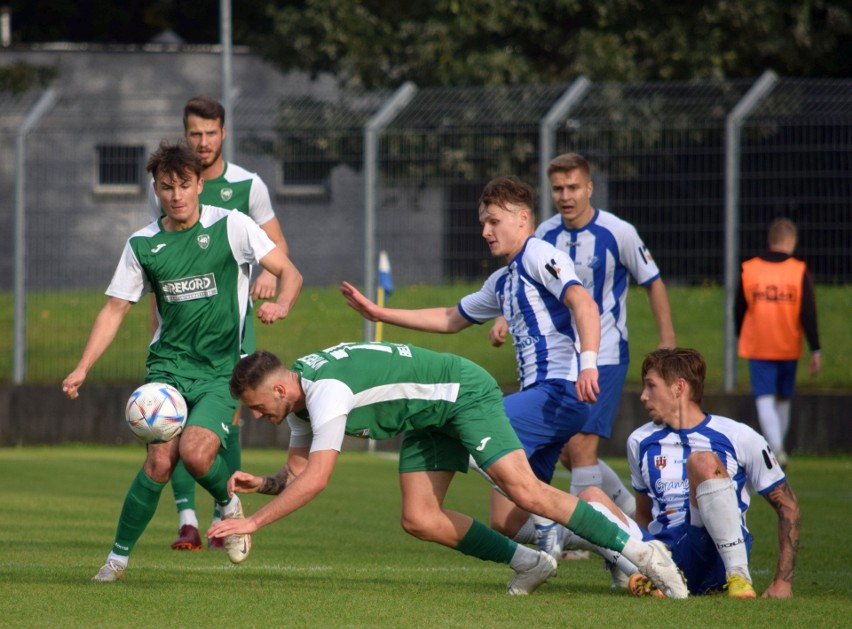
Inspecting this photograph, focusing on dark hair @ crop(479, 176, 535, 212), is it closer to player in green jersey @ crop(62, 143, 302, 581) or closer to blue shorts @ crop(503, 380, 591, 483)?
blue shorts @ crop(503, 380, 591, 483)

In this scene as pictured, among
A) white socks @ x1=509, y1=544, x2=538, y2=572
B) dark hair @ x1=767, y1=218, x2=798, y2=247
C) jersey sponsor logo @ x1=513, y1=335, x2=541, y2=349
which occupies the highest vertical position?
dark hair @ x1=767, y1=218, x2=798, y2=247

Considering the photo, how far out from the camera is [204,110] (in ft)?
26.2

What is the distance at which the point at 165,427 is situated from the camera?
651cm

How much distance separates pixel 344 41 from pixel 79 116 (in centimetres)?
761

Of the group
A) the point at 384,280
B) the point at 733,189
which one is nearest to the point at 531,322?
the point at 384,280

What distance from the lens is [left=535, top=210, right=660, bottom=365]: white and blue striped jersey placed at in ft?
26.0

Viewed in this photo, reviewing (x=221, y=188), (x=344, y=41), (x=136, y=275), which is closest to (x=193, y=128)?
(x=221, y=188)

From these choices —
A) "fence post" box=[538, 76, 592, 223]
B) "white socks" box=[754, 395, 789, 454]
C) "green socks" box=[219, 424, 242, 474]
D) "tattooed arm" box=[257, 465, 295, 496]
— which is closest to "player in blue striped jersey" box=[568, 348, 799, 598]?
"tattooed arm" box=[257, 465, 295, 496]

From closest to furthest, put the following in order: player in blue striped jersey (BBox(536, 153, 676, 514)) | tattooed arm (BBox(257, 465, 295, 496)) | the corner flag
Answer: tattooed arm (BBox(257, 465, 295, 496)), player in blue striped jersey (BBox(536, 153, 676, 514)), the corner flag

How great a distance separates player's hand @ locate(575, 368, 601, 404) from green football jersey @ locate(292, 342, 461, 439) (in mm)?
733

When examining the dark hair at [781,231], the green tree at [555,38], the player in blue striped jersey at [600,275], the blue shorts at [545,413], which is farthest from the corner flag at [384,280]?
the green tree at [555,38]

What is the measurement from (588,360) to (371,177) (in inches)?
335

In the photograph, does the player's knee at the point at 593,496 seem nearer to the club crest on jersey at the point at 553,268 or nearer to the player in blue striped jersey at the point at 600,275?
the club crest on jersey at the point at 553,268

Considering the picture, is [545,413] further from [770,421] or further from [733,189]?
[733,189]
